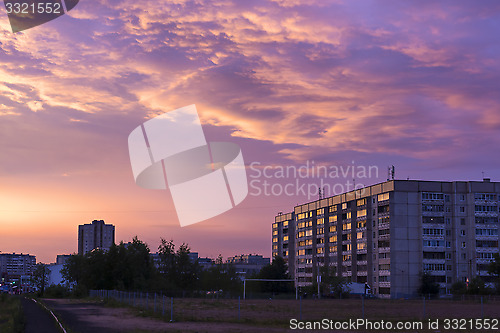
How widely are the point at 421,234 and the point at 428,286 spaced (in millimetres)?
13363

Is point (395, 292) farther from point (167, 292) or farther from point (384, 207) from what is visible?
point (167, 292)

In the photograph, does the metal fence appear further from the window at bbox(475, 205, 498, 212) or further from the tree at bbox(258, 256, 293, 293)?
the tree at bbox(258, 256, 293, 293)

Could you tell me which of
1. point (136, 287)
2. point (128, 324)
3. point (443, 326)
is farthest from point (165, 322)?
point (136, 287)

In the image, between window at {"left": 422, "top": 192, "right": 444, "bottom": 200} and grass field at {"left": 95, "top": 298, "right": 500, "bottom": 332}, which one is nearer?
grass field at {"left": 95, "top": 298, "right": 500, "bottom": 332}

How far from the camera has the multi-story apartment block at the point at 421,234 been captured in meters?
148

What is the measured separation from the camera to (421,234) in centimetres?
14950

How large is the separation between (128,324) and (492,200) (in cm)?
13118

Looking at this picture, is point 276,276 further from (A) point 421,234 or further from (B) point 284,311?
(B) point 284,311

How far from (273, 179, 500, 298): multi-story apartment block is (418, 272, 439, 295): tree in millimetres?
1749

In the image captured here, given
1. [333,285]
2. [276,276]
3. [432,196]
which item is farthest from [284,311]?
[276,276]

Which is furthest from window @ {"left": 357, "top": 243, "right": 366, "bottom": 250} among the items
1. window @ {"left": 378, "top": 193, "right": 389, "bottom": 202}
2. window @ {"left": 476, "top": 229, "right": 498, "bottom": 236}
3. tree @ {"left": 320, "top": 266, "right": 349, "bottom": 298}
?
window @ {"left": 476, "top": 229, "right": 498, "bottom": 236}

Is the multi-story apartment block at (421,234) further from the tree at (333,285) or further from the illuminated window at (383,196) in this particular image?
the tree at (333,285)

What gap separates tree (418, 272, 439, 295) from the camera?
142 m

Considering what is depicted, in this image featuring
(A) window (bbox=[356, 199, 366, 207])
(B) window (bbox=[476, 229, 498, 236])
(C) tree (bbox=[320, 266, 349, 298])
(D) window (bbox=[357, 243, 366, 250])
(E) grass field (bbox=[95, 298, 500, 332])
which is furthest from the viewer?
(A) window (bbox=[356, 199, 366, 207])
